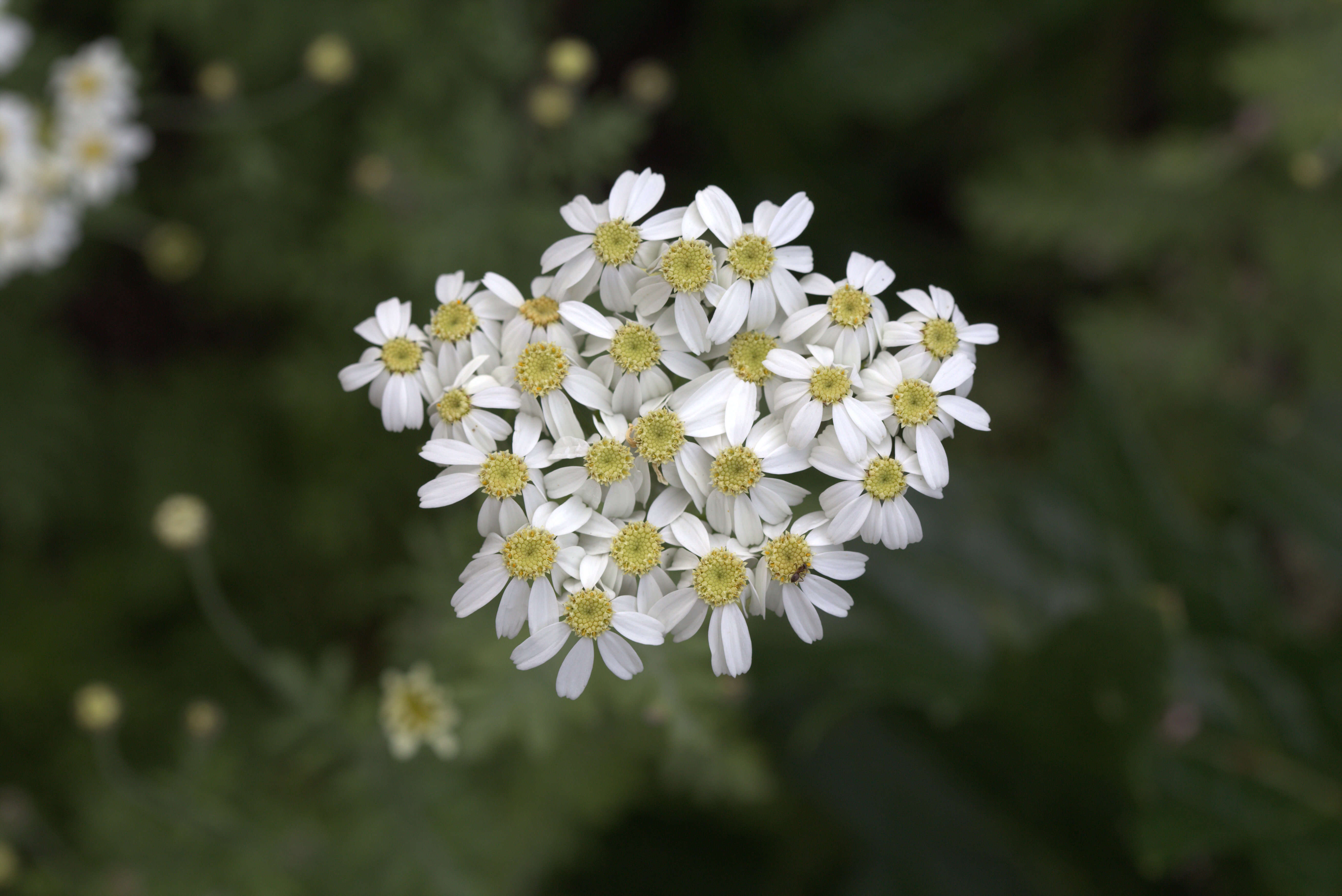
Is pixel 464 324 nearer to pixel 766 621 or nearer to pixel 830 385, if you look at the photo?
pixel 830 385

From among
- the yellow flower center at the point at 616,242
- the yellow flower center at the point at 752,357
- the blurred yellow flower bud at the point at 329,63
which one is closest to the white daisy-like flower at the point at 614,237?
the yellow flower center at the point at 616,242

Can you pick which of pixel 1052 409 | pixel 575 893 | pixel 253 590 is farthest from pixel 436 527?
pixel 1052 409

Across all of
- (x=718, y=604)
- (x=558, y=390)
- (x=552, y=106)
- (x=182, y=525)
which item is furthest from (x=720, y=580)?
(x=552, y=106)

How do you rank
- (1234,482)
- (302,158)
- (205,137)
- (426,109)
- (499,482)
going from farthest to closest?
1. (205,137)
2. (302,158)
3. (426,109)
4. (1234,482)
5. (499,482)

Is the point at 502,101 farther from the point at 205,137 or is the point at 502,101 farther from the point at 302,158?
the point at 205,137

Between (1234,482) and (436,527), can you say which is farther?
(436,527)

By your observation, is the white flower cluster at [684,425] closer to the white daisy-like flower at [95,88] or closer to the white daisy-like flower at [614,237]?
the white daisy-like flower at [614,237]

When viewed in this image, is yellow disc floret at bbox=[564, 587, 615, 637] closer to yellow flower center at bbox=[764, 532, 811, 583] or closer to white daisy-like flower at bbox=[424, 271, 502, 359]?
yellow flower center at bbox=[764, 532, 811, 583]
